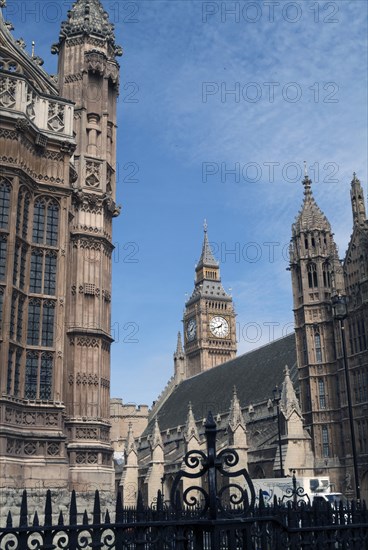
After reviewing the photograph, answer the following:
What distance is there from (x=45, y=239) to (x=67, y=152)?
349cm

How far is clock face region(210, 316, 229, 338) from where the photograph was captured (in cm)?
10985

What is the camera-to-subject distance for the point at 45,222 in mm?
22047

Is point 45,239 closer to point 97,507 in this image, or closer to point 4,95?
point 4,95

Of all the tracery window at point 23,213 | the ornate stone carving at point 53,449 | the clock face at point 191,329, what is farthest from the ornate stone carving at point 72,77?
the clock face at point 191,329

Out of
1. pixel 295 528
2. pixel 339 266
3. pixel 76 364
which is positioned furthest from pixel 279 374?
pixel 295 528

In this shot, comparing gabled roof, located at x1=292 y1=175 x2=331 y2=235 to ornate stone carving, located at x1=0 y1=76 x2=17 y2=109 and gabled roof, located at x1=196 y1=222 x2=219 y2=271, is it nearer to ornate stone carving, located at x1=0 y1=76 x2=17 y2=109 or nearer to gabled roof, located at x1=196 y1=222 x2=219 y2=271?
ornate stone carving, located at x1=0 y1=76 x2=17 y2=109

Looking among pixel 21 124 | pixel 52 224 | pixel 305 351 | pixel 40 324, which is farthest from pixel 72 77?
pixel 305 351

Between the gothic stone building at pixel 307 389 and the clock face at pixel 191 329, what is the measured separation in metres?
36.0

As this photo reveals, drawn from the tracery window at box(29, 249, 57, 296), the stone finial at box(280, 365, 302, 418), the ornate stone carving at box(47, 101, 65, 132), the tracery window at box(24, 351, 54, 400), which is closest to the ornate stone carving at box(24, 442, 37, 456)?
the tracery window at box(24, 351, 54, 400)

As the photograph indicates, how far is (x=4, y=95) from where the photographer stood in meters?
21.7

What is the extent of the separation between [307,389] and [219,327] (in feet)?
194

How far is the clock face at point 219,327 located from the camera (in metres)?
110

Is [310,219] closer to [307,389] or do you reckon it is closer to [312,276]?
[312,276]

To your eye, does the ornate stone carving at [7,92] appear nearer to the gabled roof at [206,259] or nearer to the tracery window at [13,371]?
the tracery window at [13,371]
